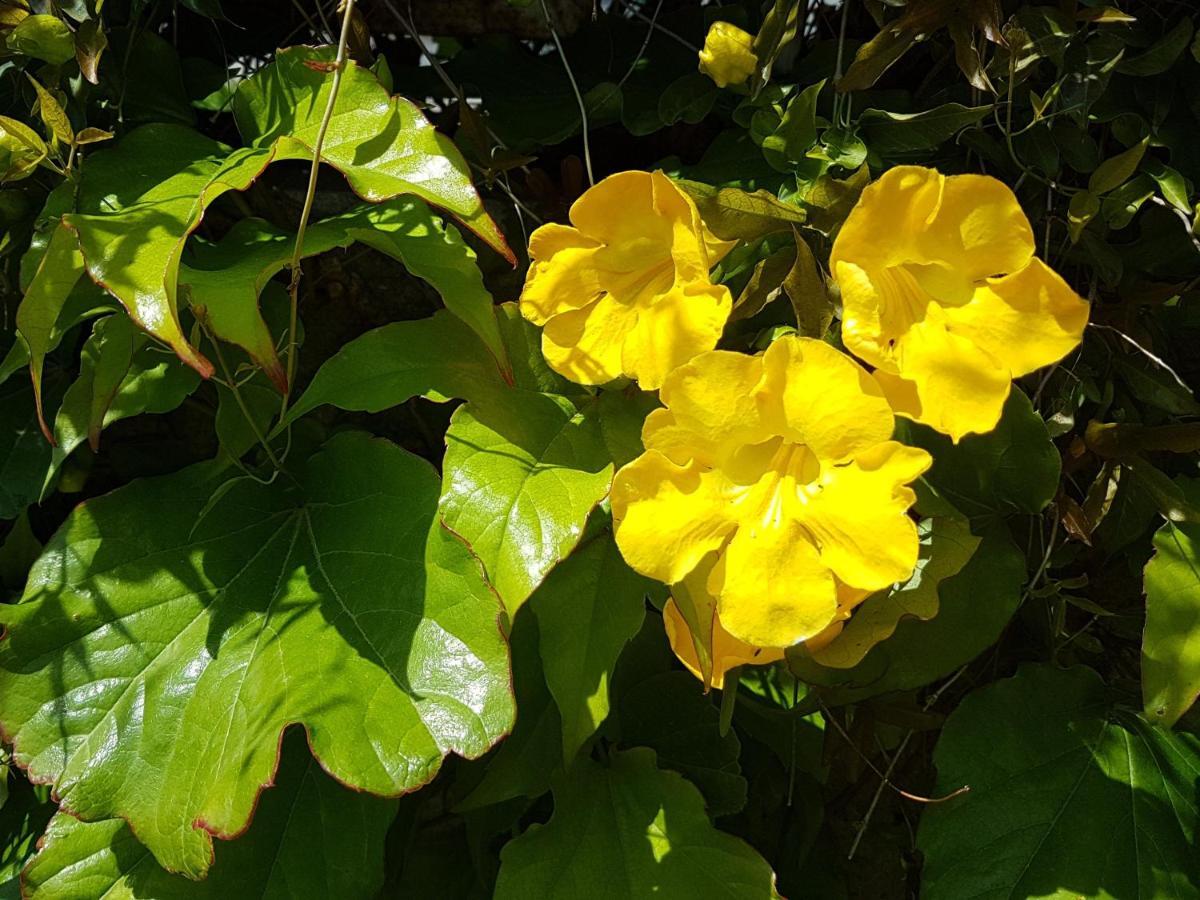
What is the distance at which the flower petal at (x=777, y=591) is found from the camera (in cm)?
60

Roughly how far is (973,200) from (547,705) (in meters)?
0.53

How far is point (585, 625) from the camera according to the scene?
76cm

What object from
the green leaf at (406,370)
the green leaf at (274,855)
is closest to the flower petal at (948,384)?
the green leaf at (406,370)

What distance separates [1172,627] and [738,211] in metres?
0.46

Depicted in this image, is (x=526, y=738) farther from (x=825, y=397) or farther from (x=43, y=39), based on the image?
(x=43, y=39)

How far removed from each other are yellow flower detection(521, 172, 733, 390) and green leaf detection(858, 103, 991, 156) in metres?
0.18

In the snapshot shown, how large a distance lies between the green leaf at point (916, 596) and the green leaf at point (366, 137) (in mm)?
362

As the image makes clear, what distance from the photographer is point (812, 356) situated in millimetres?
611

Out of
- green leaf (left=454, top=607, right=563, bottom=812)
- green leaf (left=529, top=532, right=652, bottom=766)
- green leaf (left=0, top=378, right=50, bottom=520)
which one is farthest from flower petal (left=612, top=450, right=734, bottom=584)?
green leaf (left=0, top=378, right=50, bottom=520)

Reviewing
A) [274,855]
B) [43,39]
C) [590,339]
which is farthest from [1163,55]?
[274,855]

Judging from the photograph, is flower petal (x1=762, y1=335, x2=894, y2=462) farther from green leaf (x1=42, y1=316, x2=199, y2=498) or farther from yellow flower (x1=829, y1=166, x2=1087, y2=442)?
green leaf (x1=42, y1=316, x2=199, y2=498)

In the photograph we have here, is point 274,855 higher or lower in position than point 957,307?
lower

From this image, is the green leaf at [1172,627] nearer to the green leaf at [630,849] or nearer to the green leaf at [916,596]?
the green leaf at [916,596]

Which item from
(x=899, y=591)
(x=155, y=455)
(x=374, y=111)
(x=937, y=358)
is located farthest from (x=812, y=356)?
(x=155, y=455)
